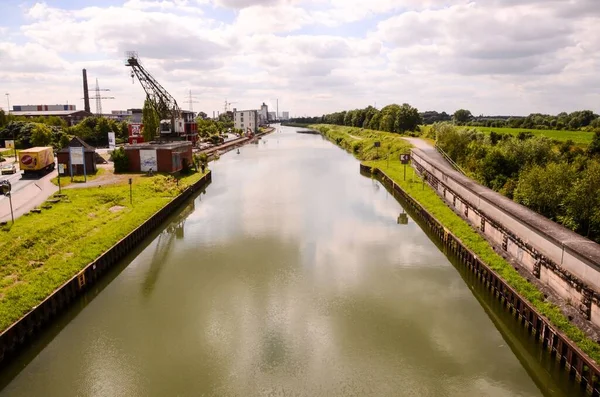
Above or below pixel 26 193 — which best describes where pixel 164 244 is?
below

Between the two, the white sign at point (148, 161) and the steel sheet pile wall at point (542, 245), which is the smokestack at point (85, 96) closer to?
the white sign at point (148, 161)

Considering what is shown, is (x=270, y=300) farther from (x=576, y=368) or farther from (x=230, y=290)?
(x=576, y=368)

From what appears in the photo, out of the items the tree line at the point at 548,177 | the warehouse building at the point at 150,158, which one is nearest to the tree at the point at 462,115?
the tree line at the point at 548,177

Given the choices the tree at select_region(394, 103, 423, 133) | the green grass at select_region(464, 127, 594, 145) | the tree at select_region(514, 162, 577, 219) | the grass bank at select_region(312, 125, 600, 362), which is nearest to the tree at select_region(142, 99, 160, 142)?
the grass bank at select_region(312, 125, 600, 362)

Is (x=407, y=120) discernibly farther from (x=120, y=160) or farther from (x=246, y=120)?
(x=246, y=120)

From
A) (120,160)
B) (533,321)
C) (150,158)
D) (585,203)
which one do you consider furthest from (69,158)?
(585,203)

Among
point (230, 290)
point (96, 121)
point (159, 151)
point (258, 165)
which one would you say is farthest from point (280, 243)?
point (96, 121)
